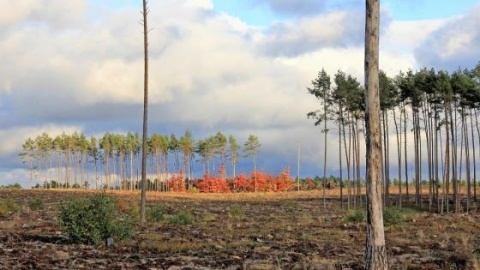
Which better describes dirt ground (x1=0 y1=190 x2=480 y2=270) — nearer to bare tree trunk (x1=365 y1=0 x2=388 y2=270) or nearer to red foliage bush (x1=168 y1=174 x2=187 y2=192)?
bare tree trunk (x1=365 y1=0 x2=388 y2=270)

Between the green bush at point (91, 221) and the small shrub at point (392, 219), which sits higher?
the green bush at point (91, 221)

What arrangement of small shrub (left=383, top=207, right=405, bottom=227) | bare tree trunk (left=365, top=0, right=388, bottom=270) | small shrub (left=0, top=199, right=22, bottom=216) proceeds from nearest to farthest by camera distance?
bare tree trunk (left=365, top=0, right=388, bottom=270)
small shrub (left=383, top=207, right=405, bottom=227)
small shrub (left=0, top=199, right=22, bottom=216)

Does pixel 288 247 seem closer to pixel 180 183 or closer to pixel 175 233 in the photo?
pixel 175 233

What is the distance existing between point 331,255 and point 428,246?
4.64 metres

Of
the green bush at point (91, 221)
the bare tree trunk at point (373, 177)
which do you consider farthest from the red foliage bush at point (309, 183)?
the bare tree trunk at point (373, 177)

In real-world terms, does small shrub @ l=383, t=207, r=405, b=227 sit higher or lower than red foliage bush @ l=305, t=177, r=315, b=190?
lower

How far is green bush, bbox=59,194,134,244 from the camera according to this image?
728 inches

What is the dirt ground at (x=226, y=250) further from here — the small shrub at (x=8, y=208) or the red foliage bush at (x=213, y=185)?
the red foliage bush at (x=213, y=185)

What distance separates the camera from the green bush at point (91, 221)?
60.6ft

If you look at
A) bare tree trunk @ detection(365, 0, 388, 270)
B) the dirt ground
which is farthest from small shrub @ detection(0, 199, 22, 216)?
bare tree trunk @ detection(365, 0, 388, 270)

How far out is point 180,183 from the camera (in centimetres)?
12050

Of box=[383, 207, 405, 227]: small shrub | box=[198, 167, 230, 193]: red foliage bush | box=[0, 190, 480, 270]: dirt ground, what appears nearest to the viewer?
box=[0, 190, 480, 270]: dirt ground

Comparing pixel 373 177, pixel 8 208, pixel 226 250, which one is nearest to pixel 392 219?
pixel 226 250

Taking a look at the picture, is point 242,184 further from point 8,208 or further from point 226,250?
point 226,250
